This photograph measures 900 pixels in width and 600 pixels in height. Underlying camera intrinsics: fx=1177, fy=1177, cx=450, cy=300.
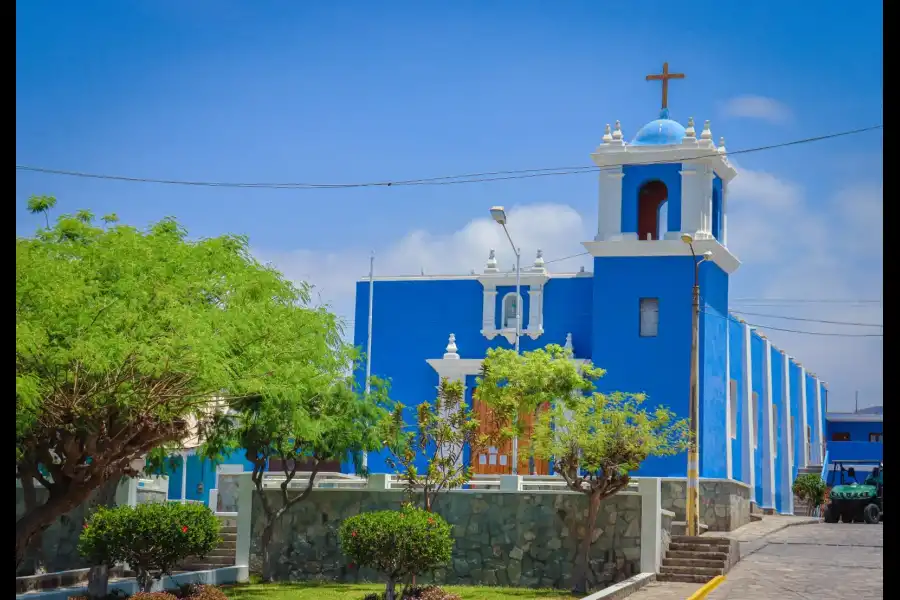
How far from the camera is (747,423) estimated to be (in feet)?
116

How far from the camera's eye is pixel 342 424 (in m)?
25.4

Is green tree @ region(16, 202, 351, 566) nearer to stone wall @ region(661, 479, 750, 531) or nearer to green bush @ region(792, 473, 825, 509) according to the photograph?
stone wall @ region(661, 479, 750, 531)

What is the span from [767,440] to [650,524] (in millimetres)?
16064

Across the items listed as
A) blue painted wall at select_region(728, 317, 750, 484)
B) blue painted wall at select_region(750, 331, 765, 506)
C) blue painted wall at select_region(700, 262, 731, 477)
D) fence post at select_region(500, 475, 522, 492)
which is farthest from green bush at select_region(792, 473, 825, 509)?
fence post at select_region(500, 475, 522, 492)

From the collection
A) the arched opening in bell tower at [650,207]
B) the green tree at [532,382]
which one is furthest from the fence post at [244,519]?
the arched opening in bell tower at [650,207]

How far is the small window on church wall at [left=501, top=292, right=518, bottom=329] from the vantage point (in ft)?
117

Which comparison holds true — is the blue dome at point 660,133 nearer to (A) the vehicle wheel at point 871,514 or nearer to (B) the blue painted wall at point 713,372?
(B) the blue painted wall at point 713,372

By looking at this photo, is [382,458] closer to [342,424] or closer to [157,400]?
[342,424]

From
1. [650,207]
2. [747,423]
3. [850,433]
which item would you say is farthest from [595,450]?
[850,433]

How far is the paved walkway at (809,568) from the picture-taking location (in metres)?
19.8

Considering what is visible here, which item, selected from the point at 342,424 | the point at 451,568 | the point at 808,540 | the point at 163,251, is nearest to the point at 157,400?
the point at 163,251

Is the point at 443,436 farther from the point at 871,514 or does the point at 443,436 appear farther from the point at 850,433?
the point at 850,433

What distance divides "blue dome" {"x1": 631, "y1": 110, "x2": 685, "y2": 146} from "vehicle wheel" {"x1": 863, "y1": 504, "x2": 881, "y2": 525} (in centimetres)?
1204
